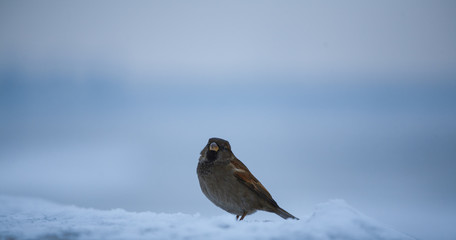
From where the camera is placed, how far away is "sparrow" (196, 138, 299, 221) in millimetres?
3764

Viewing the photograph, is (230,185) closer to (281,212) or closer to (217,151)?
(217,151)

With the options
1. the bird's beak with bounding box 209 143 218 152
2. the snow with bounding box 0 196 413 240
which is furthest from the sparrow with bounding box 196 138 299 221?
the snow with bounding box 0 196 413 240

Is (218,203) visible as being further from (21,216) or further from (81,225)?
(21,216)

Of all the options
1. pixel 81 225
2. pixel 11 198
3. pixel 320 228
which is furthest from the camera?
pixel 11 198

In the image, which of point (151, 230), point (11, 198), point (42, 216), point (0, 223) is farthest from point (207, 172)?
point (11, 198)

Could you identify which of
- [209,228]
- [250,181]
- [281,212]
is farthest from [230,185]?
[209,228]

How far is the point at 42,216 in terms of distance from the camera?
3373 millimetres

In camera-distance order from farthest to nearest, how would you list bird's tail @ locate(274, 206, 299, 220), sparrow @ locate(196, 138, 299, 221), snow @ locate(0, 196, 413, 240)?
bird's tail @ locate(274, 206, 299, 220)
sparrow @ locate(196, 138, 299, 221)
snow @ locate(0, 196, 413, 240)

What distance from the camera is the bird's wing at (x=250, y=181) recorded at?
3801 millimetres

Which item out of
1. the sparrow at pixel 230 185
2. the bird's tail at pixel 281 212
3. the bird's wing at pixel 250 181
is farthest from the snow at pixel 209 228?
the bird's tail at pixel 281 212

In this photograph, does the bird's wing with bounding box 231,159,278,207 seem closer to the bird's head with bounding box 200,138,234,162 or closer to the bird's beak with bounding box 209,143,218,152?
the bird's head with bounding box 200,138,234,162

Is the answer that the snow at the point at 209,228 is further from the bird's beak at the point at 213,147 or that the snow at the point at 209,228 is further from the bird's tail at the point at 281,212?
the bird's tail at the point at 281,212

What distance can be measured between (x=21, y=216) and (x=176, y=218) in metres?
1.45

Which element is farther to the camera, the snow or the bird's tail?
the bird's tail
